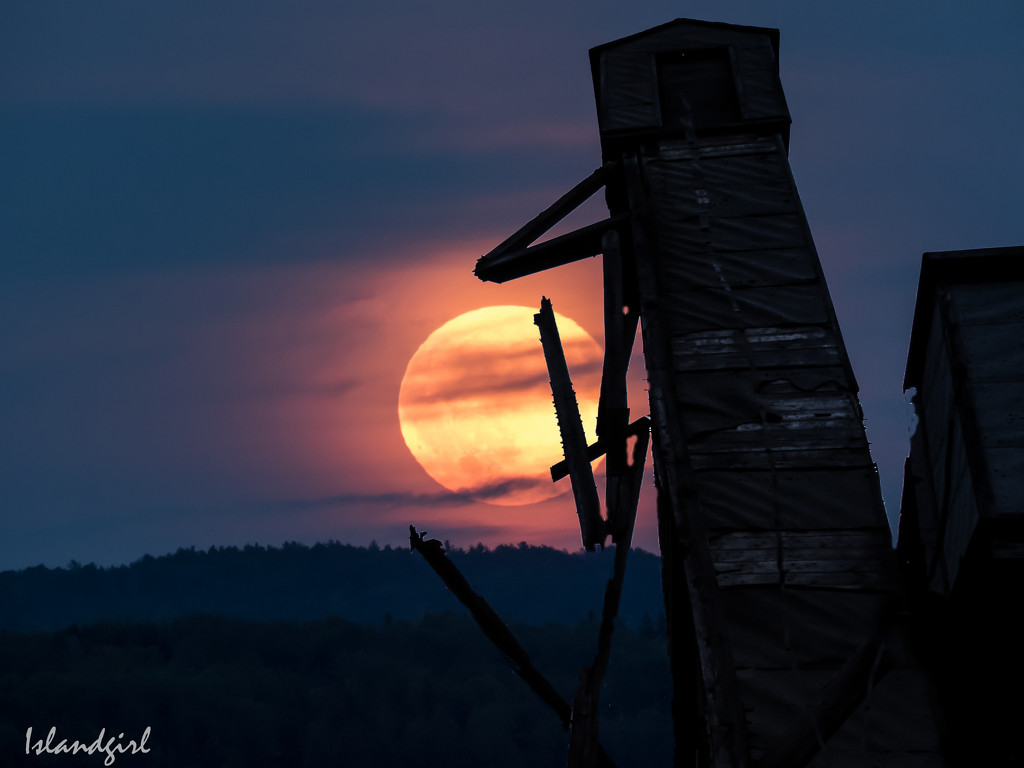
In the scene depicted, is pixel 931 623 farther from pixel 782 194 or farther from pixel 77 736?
pixel 77 736

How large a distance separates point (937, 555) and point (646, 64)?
11402 mm

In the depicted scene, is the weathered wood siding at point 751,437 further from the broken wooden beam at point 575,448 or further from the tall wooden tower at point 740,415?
the broken wooden beam at point 575,448

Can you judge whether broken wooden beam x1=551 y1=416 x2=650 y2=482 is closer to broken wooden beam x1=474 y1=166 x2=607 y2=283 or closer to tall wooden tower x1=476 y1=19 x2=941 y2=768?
tall wooden tower x1=476 y1=19 x2=941 y2=768

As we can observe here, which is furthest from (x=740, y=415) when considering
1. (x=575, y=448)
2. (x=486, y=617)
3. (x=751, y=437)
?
(x=486, y=617)

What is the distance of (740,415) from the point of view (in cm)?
1634

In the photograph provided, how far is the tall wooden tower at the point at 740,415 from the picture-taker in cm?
1351

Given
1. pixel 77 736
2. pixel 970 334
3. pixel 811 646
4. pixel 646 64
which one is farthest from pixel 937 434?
pixel 77 736

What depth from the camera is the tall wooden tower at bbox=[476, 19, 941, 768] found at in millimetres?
13508

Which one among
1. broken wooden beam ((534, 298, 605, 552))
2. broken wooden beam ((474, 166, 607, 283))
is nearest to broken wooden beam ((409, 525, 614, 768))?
broken wooden beam ((534, 298, 605, 552))

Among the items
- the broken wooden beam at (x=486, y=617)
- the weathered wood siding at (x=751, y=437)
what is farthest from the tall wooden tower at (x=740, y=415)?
the broken wooden beam at (x=486, y=617)

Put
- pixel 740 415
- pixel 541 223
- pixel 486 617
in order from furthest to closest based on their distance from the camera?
pixel 541 223
pixel 486 617
pixel 740 415

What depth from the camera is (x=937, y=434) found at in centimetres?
1462

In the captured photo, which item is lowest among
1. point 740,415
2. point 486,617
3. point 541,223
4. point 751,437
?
point 486,617

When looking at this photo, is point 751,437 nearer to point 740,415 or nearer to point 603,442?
point 740,415
